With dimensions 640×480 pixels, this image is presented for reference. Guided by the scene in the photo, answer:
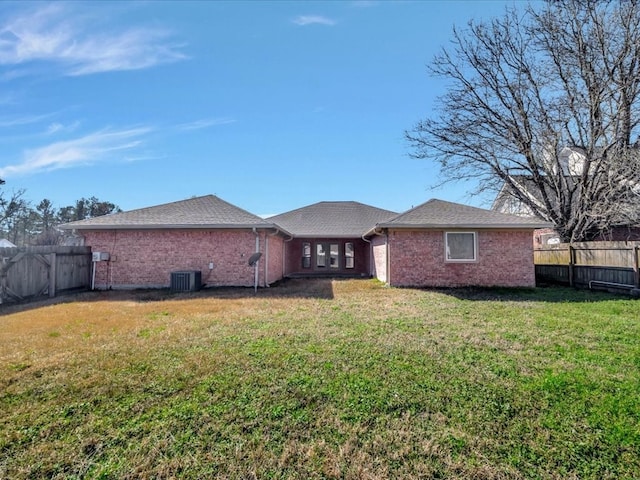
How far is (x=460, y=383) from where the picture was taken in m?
3.56

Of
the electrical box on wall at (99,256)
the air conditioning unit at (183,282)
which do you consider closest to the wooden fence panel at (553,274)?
the air conditioning unit at (183,282)

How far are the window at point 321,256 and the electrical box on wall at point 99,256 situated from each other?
10927 millimetres

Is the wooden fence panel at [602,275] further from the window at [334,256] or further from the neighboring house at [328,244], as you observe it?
the window at [334,256]

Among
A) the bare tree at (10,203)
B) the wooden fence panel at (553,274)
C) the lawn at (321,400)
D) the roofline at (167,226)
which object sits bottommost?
the lawn at (321,400)

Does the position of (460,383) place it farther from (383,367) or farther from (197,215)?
(197,215)

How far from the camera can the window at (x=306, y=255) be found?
19719 mm

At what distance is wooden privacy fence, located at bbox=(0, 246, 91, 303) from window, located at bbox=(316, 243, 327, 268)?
448 inches

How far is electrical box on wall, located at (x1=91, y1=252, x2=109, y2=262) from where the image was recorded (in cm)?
1174

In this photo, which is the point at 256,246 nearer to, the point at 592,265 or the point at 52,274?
the point at 52,274

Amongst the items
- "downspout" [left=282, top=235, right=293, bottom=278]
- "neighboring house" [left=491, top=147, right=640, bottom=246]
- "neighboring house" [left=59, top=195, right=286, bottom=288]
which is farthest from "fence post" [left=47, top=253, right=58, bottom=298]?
"neighboring house" [left=491, top=147, right=640, bottom=246]

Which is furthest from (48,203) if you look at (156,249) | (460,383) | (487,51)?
(460,383)

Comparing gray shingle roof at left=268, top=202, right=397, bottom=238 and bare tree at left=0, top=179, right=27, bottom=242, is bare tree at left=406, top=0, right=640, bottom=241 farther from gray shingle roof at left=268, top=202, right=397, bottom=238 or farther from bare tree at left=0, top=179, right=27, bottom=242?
bare tree at left=0, top=179, right=27, bottom=242

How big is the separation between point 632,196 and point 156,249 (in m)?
18.7

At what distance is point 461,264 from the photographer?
1166 centimetres
